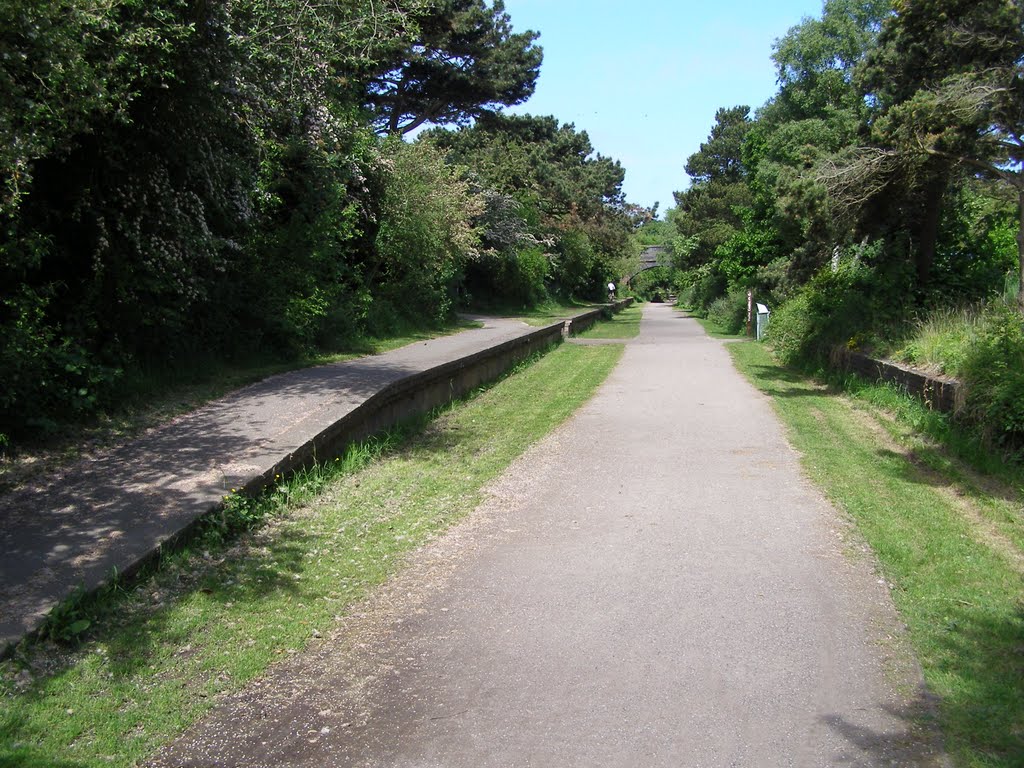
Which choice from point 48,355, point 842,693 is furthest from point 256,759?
point 48,355

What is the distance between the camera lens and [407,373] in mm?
12312

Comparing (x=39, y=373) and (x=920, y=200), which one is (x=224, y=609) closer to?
(x=39, y=373)

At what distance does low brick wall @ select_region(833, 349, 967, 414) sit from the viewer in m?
9.91

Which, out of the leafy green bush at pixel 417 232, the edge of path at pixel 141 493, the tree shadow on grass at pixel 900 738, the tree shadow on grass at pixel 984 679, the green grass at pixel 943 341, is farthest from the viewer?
the leafy green bush at pixel 417 232

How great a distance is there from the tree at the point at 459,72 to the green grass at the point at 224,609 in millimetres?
21629

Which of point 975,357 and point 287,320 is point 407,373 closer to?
point 287,320

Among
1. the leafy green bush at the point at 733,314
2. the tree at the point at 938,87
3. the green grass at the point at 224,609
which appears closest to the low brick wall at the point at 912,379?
the tree at the point at 938,87

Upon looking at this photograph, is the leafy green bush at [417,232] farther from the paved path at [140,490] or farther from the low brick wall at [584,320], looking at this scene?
the paved path at [140,490]

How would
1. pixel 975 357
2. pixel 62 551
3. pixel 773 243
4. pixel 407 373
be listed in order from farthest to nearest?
pixel 773 243
pixel 407 373
pixel 975 357
pixel 62 551

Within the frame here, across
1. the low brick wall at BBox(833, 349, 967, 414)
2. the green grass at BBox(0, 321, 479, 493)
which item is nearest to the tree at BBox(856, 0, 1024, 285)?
the low brick wall at BBox(833, 349, 967, 414)

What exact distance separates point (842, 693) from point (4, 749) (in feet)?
11.6

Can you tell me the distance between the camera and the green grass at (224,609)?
12.3 ft

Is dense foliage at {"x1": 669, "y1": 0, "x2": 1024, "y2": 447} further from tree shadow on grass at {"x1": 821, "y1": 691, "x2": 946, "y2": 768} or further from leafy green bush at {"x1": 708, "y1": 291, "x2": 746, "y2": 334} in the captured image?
leafy green bush at {"x1": 708, "y1": 291, "x2": 746, "y2": 334}

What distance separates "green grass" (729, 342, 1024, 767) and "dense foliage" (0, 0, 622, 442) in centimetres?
668
